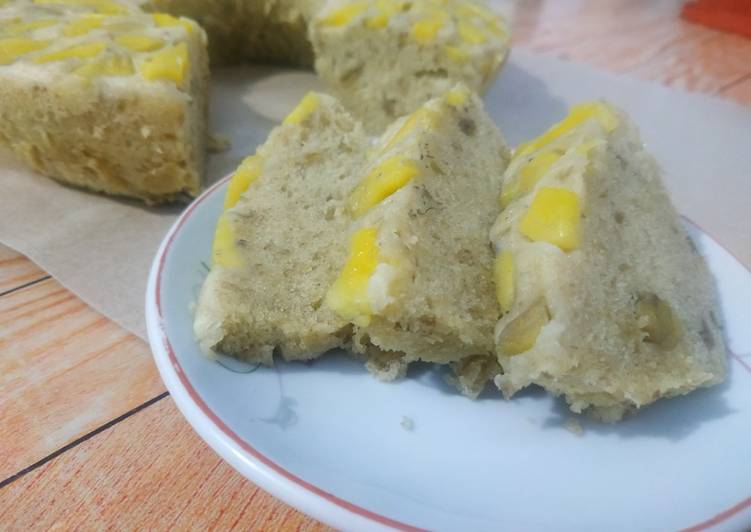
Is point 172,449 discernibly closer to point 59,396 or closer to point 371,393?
point 59,396

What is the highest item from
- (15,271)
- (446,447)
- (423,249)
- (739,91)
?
(423,249)

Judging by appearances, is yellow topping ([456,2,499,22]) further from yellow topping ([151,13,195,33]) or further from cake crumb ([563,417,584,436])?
cake crumb ([563,417,584,436])

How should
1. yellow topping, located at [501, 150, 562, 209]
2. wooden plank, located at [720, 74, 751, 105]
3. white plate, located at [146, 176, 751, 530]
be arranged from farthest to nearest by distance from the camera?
wooden plank, located at [720, 74, 751, 105]
yellow topping, located at [501, 150, 562, 209]
white plate, located at [146, 176, 751, 530]

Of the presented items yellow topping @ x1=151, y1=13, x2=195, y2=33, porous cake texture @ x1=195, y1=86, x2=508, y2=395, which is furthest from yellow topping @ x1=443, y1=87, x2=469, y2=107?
yellow topping @ x1=151, y1=13, x2=195, y2=33

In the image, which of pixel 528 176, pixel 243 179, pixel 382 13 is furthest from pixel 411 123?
pixel 382 13

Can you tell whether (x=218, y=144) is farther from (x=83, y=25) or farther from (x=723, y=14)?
(x=723, y=14)
